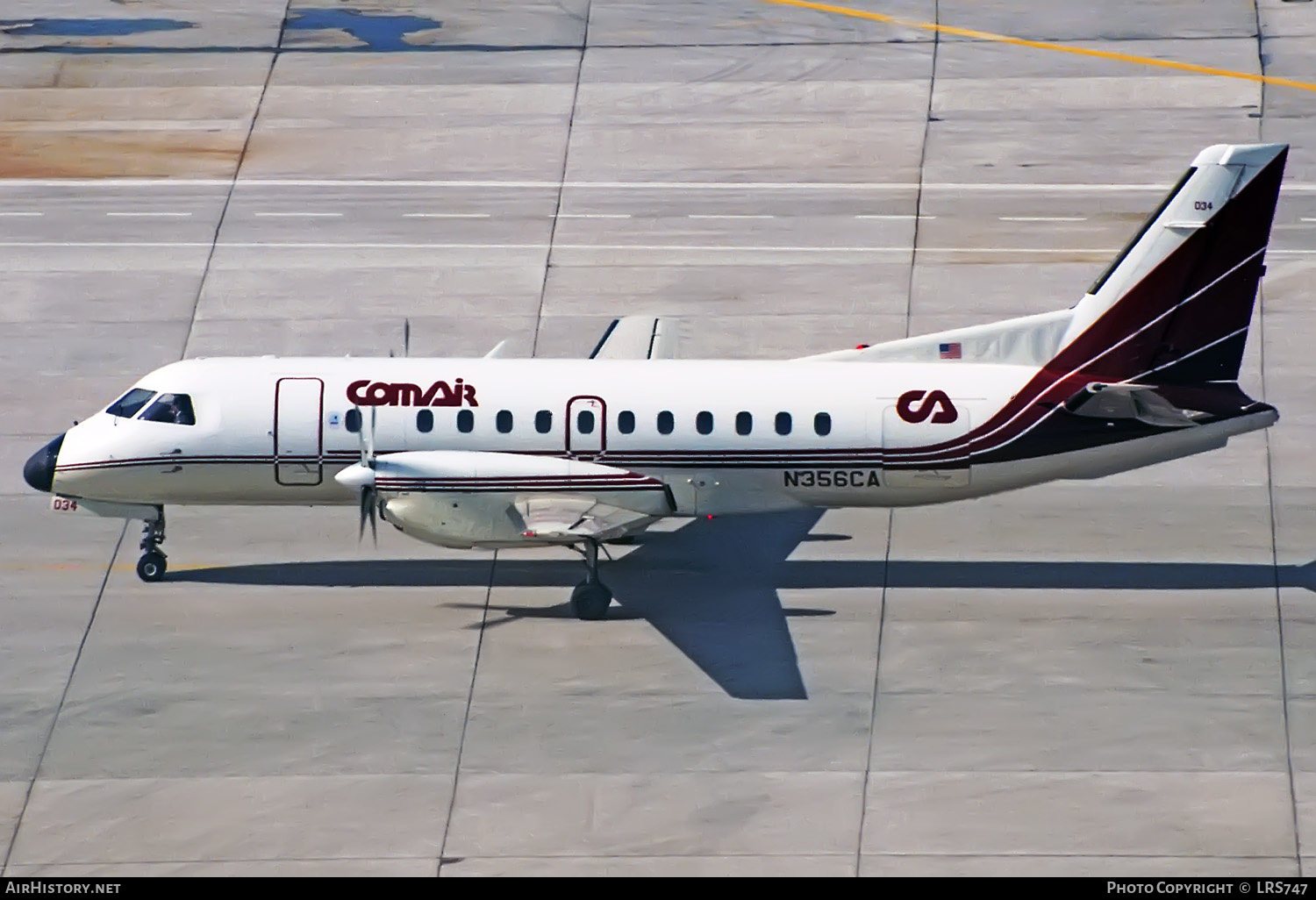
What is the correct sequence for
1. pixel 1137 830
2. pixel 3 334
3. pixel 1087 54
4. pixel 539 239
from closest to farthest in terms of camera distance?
pixel 1137 830 → pixel 3 334 → pixel 539 239 → pixel 1087 54

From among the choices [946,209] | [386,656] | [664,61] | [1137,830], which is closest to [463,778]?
[386,656]

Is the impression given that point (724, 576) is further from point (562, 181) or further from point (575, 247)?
point (562, 181)

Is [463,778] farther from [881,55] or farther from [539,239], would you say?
[881,55]

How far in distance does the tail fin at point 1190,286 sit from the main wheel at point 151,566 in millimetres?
13902

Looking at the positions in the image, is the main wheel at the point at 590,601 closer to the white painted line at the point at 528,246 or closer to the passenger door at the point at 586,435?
the passenger door at the point at 586,435

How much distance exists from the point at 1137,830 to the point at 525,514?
9.87 meters

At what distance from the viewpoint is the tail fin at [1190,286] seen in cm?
3162

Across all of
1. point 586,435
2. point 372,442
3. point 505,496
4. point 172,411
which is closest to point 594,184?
point 586,435

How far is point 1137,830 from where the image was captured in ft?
87.5

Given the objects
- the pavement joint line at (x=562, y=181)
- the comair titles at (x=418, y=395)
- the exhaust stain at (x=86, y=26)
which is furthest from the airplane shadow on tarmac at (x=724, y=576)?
the exhaust stain at (x=86, y=26)

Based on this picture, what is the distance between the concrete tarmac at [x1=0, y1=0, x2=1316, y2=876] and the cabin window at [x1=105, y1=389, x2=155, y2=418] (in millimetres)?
2342

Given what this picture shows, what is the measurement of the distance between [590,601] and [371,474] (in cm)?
374

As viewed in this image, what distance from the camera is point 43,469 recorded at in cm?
3356

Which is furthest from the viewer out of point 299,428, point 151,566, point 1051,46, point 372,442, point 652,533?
point 1051,46
